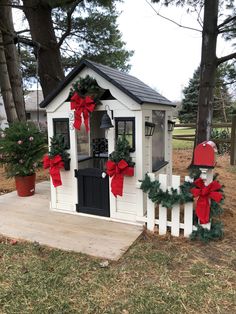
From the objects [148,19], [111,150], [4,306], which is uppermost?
[148,19]

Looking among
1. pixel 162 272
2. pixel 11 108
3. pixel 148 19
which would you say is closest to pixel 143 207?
pixel 162 272

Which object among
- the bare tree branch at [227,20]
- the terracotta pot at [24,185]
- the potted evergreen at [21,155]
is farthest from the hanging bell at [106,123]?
the bare tree branch at [227,20]

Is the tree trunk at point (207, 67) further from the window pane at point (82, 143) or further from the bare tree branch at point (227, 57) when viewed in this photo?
the window pane at point (82, 143)

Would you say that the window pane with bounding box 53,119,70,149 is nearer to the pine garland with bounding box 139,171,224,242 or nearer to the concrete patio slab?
the concrete patio slab

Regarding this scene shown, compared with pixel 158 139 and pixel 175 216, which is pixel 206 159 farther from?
pixel 158 139

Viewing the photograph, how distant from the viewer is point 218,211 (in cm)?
307

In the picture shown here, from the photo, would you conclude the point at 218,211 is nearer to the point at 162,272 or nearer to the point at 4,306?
the point at 162,272

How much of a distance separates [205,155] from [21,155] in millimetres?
3430

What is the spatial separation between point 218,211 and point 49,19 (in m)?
5.61

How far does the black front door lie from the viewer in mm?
3840

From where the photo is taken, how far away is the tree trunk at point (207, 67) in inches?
202

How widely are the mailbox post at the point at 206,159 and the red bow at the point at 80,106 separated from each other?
1502mm

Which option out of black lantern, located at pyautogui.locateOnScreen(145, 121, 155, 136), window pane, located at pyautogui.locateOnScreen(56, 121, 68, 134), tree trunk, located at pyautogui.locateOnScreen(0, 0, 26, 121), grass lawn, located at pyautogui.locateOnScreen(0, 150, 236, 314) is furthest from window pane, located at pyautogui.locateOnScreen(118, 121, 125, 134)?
tree trunk, located at pyautogui.locateOnScreen(0, 0, 26, 121)

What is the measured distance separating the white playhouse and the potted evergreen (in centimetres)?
100
